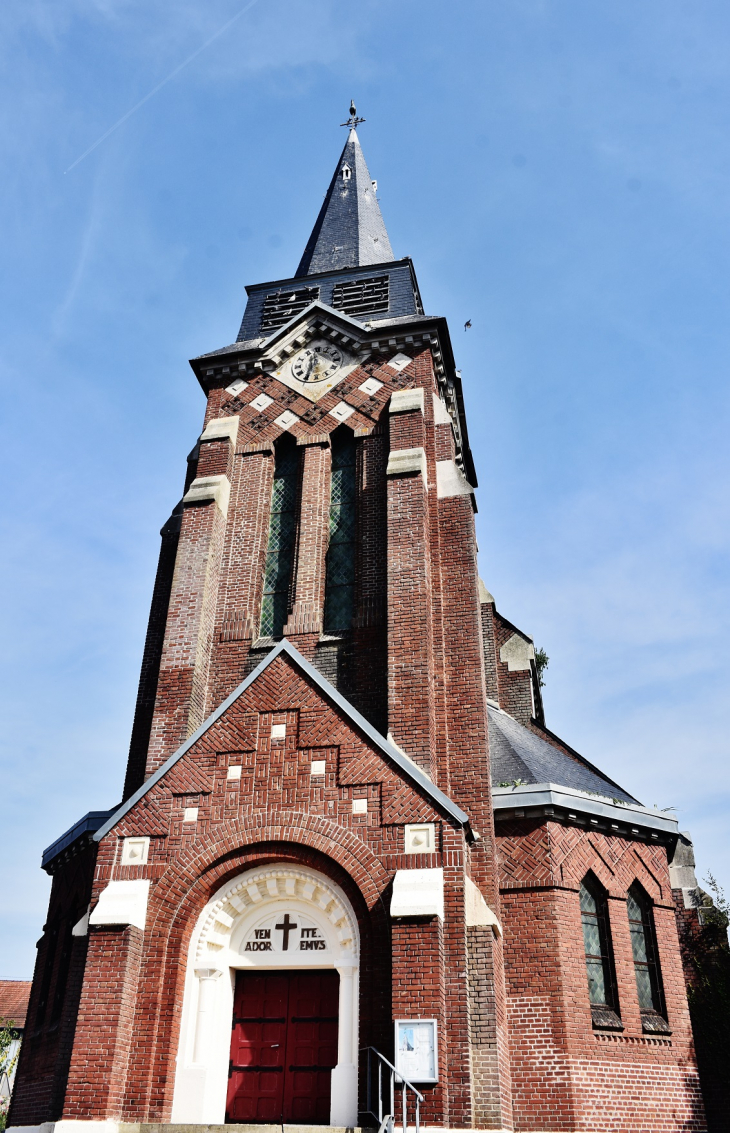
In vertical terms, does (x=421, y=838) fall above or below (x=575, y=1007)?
above

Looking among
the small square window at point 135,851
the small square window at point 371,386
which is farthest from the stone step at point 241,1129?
the small square window at point 371,386

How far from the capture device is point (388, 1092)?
10.8 m

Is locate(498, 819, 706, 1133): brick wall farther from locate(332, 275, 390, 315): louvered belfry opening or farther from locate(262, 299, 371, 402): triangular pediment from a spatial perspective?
locate(332, 275, 390, 315): louvered belfry opening

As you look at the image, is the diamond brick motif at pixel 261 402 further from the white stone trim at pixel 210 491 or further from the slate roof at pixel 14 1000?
the slate roof at pixel 14 1000

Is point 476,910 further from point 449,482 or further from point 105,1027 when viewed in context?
point 449,482

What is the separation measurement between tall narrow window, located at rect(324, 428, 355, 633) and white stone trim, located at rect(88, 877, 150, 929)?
5.79m

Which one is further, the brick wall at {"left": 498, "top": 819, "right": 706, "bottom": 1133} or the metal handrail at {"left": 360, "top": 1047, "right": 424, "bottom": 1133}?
the brick wall at {"left": 498, "top": 819, "right": 706, "bottom": 1133}

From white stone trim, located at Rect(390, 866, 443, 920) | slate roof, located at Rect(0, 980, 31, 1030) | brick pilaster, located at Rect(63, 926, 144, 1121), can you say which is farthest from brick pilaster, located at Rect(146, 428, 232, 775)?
slate roof, located at Rect(0, 980, 31, 1030)

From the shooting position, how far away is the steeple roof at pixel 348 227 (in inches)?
964

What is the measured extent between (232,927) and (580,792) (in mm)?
5708

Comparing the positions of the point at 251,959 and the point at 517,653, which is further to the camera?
the point at 517,653

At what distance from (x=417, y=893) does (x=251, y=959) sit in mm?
2796

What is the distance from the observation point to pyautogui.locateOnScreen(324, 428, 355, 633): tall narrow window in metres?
17.0

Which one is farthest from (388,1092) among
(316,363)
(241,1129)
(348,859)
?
(316,363)
